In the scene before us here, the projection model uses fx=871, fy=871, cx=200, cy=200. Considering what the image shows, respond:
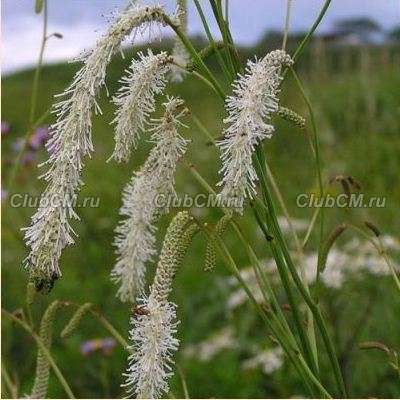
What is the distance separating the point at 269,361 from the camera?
6.79ft

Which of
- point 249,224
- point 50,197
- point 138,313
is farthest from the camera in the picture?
point 249,224

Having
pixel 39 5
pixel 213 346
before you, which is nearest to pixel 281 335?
pixel 39 5

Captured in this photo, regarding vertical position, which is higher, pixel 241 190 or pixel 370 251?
pixel 241 190

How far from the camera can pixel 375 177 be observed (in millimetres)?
3869

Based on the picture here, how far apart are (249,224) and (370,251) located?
144 cm

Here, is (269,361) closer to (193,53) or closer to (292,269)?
(292,269)

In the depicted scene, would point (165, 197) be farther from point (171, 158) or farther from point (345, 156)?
point (345, 156)

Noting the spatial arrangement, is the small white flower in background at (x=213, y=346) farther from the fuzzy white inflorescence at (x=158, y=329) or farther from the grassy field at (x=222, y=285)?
the fuzzy white inflorescence at (x=158, y=329)

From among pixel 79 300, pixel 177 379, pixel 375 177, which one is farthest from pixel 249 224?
pixel 177 379

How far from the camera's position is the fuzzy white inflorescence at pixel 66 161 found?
0.83 m

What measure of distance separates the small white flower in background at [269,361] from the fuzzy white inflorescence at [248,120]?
117 centimetres

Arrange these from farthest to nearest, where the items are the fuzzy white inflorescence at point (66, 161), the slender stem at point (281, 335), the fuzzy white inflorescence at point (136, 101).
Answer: the slender stem at point (281, 335) < the fuzzy white inflorescence at point (136, 101) < the fuzzy white inflorescence at point (66, 161)

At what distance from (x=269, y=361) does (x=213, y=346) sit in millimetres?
324

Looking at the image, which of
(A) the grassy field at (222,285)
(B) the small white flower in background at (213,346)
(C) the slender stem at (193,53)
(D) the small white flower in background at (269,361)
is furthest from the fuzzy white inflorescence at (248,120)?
(B) the small white flower in background at (213,346)
